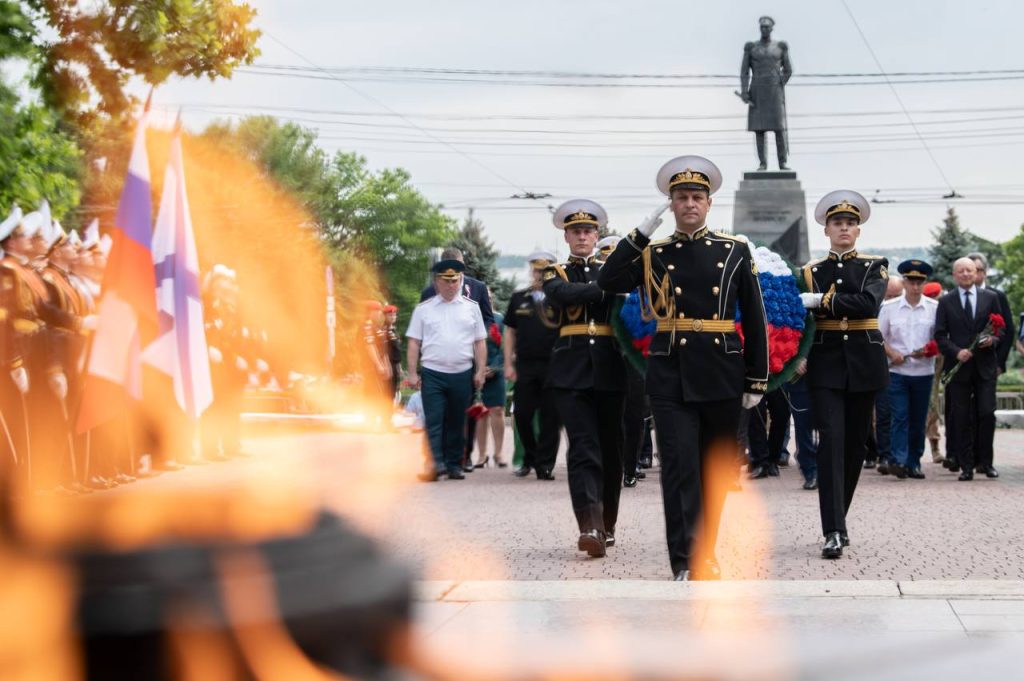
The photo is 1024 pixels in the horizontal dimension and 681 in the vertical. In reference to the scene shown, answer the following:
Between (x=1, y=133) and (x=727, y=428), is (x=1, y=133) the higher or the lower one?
the higher one

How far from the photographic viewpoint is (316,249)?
308ft

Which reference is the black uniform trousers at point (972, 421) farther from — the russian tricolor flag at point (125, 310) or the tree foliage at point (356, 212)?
the tree foliage at point (356, 212)

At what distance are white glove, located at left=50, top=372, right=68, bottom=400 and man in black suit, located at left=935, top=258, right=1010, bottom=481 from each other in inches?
299

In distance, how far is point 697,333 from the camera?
25.7 feet

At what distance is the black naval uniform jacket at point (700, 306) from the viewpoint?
25.6 ft

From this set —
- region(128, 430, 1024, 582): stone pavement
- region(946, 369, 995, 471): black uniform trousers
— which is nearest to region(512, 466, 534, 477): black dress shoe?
region(128, 430, 1024, 582): stone pavement

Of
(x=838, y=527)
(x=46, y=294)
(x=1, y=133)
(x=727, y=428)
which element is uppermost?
(x=1, y=133)

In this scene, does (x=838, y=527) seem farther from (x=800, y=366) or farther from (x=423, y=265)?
(x=423, y=265)

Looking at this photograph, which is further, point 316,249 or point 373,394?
point 316,249

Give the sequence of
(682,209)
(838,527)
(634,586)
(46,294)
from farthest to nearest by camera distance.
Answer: (46,294) → (838,527) → (682,209) → (634,586)

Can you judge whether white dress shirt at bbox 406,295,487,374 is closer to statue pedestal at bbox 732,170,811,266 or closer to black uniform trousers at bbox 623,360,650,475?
black uniform trousers at bbox 623,360,650,475

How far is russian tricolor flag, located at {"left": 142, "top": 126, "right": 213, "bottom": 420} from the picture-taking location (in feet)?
34.2

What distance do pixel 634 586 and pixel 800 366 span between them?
363 cm

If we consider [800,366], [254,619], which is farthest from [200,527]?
[800,366]
